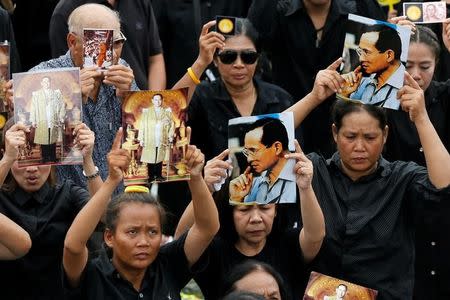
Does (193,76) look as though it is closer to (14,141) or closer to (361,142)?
(361,142)

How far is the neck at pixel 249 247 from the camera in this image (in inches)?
289

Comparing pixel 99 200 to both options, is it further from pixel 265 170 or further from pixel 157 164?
pixel 265 170

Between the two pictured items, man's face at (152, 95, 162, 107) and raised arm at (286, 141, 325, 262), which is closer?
man's face at (152, 95, 162, 107)

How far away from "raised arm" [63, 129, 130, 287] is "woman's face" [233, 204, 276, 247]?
34.3 inches

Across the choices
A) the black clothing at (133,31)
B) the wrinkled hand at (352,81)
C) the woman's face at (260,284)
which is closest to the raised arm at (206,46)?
the black clothing at (133,31)

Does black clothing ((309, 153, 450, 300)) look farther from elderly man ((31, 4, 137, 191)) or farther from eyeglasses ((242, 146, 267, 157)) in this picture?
elderly man ((31, 4, 137, 191))

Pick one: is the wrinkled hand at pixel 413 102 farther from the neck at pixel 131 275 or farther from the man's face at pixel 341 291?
the neck at pixel 131 275

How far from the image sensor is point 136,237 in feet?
22.3

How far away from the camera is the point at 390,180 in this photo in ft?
24.8

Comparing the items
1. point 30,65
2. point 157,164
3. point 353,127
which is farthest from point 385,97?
point 30,65

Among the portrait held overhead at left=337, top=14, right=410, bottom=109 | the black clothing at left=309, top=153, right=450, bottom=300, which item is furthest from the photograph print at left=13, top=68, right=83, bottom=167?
the portrait held overhead at left=337, top=14, right=410, bottom=109

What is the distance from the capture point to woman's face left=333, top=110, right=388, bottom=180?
754cm

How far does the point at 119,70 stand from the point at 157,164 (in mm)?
862

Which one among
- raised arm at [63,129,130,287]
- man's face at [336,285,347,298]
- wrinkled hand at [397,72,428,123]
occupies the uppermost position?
wrinkled hand at [397,72,428,123]
